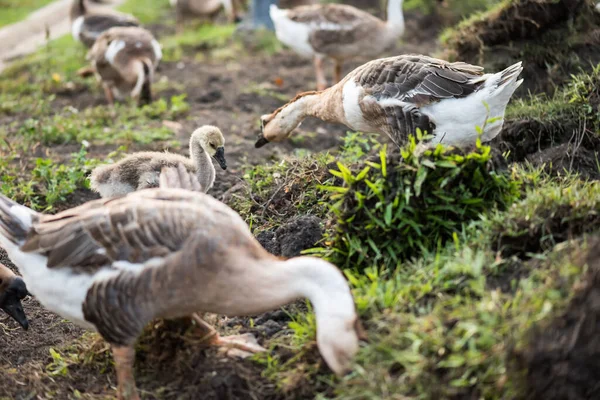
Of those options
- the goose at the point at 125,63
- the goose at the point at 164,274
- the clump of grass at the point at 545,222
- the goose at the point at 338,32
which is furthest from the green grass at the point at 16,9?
the clump of grass at the point at 545,222

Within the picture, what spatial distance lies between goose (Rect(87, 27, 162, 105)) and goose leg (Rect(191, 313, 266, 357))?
23.0ft

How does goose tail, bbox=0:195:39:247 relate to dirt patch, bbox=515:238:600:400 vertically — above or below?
below

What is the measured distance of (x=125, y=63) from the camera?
11578mm

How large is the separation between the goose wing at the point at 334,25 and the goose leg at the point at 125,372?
25.9 ft

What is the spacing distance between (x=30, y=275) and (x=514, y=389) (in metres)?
3.11

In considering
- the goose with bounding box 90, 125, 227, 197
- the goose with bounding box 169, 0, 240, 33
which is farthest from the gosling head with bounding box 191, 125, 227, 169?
the goose with bounding box 169, 0, 240, 33

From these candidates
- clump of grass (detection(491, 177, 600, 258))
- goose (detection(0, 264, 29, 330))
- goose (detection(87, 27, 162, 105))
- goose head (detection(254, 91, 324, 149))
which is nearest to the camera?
clump of grass (detection(491, 177, 600, 258))

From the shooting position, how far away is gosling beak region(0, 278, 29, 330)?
5.73 metres

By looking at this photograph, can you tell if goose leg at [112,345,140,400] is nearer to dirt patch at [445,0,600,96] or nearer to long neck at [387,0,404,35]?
dirt patch at [445,0,600,96]

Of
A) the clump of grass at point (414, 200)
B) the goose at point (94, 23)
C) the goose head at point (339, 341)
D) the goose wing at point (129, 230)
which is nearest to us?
the goose head at point (339, 341)

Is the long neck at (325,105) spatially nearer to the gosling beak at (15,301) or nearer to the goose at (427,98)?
the goose at (427,98)

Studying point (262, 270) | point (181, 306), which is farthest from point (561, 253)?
point (181, 306)

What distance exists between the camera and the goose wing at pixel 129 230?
4445 millimetres

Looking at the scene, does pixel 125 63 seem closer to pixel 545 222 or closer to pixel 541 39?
pixel 541 39
